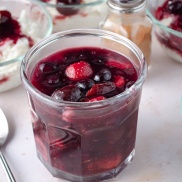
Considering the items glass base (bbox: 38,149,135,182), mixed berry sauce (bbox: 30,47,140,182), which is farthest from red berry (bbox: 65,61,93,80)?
glass base (bbox: 38,149,135,182)

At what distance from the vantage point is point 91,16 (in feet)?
4.63

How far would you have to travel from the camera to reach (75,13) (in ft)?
4.57

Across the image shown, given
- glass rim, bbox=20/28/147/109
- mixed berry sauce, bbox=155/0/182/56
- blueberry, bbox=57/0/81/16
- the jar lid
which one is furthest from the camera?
blueberry, bbox=57/0/81/16

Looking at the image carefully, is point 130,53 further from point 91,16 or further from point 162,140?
point 91,16

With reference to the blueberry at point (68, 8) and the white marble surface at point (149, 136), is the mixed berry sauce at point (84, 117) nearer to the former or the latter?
the white marble surface at point (149, 136)

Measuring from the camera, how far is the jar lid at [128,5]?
112 centimetres

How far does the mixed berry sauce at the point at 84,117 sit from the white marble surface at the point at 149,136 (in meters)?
0.04

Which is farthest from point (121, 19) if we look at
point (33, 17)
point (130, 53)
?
point (33, 17)

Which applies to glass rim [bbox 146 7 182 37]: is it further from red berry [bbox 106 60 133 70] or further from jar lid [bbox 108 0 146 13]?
red berry [bbox 106 60 133 70]

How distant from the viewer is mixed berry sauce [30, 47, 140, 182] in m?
0.86

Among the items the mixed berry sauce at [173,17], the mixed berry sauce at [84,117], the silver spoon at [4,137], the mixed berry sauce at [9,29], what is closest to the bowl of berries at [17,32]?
the mixed berry sauce at [9,29]

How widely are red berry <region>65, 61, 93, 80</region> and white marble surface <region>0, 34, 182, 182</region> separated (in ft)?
0.73

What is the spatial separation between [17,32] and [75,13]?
217mm

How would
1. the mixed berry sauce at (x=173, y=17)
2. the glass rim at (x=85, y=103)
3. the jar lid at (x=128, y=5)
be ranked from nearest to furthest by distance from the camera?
the glass rim at (x=85, y=103) → the jar lid at (x=128, y=5) → the mixed berry sauce at (x=173, y=17)
